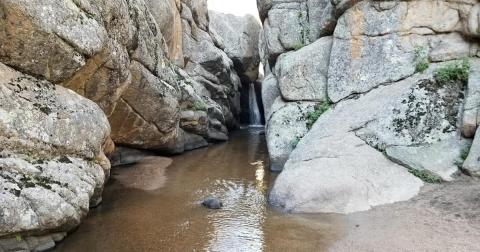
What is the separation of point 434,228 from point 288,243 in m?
3.15

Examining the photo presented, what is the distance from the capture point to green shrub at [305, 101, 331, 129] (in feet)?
51.4

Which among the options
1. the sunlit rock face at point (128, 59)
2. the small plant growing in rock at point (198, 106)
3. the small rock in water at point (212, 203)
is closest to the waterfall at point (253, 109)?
the sunlit rock face at point (128, 59)

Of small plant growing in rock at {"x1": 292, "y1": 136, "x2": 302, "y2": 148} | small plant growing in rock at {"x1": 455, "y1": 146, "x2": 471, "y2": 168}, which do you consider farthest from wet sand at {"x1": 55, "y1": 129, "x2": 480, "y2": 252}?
small plant growing in rock at {"x1": 292, "y1": 136, "x2": 302, "y2": 148}

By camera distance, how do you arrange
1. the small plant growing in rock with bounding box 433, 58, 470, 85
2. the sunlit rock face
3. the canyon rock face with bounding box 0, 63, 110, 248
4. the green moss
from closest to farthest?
the canyon rock face with bounding box 0, 63, 110, 248, the sunlit rock face, the small plant growing in rock with bounding box 433, 58, 470, 85, the green moss

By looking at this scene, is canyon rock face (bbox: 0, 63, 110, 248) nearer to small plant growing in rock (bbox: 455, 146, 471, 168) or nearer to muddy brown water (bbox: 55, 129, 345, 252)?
muddy brown water (bbox: 55, 129, 345, 252)

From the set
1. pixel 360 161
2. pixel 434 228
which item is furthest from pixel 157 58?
pixel 434 228

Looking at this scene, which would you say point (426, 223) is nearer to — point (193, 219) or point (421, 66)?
point (193, 219)

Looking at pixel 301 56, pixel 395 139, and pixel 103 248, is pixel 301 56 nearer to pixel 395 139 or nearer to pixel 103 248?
pixel 395 139

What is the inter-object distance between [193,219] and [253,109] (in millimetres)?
28894

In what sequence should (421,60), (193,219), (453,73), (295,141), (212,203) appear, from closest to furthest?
1. (193,219)
2. (212,203)
3. (453,73)
4. (421,60)
5. (295,141)

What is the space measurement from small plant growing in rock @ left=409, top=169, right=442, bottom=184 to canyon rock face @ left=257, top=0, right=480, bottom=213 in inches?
1.0

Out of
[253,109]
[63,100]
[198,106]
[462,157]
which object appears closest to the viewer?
[63,100]

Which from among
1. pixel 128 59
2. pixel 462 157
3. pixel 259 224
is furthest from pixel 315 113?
pixel 128 59

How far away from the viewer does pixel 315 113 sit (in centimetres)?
1580
